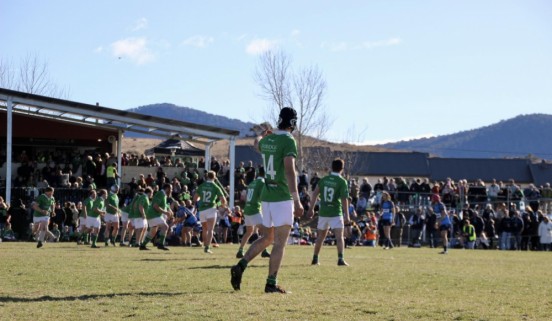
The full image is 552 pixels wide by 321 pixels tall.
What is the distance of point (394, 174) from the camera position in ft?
312

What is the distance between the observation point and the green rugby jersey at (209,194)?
23.6 m

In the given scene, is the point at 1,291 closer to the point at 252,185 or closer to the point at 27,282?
the point at 27,282

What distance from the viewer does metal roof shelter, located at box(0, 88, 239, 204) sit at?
37.3m

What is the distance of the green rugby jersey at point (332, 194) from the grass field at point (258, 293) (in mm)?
1411

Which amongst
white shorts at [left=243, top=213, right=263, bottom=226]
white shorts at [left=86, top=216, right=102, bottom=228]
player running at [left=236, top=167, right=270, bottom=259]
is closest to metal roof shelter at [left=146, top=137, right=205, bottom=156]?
white shorts at [left=86, top=216, right=102, bottom=228]

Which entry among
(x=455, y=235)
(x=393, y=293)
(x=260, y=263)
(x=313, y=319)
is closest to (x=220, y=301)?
(x=313, y=319)

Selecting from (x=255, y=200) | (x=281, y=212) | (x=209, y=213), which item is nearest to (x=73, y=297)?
(x=281, y=212)

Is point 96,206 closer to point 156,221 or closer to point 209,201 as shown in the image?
point 156,221

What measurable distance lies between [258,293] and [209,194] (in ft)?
40.9

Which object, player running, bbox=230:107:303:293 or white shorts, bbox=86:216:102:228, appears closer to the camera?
player running, bbox=230:107:303:293

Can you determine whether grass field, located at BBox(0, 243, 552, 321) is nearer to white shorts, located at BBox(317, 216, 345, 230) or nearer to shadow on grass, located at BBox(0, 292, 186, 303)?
shadow on grass, located at BBox(0, 292, 186, 303)

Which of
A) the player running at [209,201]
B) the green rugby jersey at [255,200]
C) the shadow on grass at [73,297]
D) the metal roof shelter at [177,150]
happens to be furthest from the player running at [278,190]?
the metal roof shelter at [177,150]

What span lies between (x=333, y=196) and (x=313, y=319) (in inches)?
385

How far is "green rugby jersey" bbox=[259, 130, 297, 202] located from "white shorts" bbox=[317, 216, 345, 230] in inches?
285
